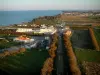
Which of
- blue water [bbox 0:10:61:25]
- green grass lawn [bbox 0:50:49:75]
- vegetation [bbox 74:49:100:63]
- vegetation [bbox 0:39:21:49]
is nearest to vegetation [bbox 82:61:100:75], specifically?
vegetation [bbox 74:49:100:63]

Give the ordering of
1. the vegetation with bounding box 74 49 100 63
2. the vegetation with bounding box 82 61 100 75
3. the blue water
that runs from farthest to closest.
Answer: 1. the blue water
2. the vegetation with bounding box 74 49 100 63
3. the vegetation with bounding box 82 61 100 75

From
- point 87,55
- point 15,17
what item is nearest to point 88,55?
point 87,55

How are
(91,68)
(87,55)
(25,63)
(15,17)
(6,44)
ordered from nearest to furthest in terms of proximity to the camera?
(91,68), (25,63), (87,55), (6,44), (15,17)

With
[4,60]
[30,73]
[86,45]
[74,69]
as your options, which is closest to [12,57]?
[4,60]

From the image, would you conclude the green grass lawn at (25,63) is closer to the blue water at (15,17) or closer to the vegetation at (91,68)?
the vegetation at (91,68)

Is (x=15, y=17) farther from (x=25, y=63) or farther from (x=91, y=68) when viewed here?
(x=91, y=68)

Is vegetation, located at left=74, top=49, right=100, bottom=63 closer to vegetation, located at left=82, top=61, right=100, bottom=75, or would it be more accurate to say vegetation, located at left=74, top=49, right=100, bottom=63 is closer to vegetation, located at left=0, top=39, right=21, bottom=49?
vegetation, located at left=82, top=61, right=100, bottom=75

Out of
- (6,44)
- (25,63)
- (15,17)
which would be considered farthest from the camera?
(15,17)

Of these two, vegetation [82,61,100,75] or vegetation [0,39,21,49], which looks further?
vegetation [0,39,21,49]
